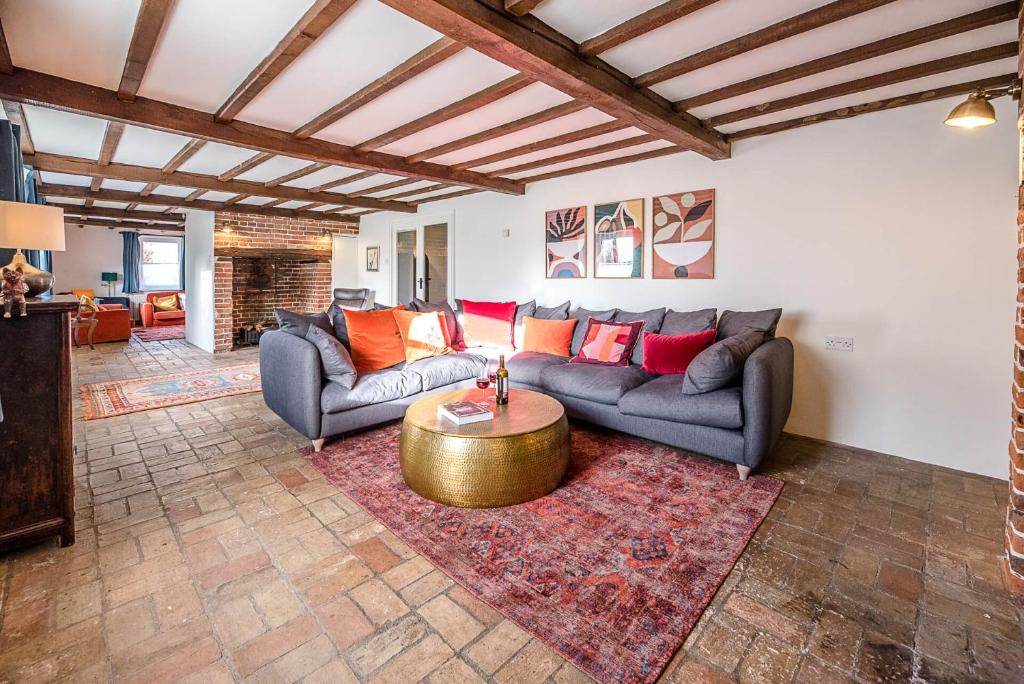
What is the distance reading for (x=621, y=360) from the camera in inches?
145

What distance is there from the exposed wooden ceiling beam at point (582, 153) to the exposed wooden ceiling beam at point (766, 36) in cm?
87

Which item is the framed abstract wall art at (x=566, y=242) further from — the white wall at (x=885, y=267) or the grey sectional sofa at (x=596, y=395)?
the grey sectional sofa at (x=596, y=395)

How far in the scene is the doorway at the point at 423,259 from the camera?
648 centimetres

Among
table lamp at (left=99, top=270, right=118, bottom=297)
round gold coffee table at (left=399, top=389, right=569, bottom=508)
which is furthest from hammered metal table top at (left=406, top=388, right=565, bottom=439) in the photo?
table lamp at (left=99, top=270, right=118, bottom=297)

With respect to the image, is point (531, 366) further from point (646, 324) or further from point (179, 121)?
point (179, 121)

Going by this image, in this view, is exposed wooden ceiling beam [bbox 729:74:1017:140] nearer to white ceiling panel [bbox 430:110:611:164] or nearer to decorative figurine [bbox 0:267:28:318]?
white ceiling panel [bbox 430:110:611:164]

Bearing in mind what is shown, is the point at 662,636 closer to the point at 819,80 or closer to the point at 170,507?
the point at 170,507

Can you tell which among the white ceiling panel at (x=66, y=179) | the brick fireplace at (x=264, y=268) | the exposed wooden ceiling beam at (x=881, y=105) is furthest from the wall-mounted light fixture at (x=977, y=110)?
the brick fireplace at (x=264, y=268)

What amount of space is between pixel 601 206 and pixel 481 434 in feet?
10.1

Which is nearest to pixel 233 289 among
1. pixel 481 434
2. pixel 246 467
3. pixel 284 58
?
pixel 246 467

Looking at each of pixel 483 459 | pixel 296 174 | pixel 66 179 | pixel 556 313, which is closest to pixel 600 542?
pixel 483 459

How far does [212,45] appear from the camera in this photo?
223 centimetres

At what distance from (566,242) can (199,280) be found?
6.00 meters

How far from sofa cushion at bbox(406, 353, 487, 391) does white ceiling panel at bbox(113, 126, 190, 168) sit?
→ 7.93ft
